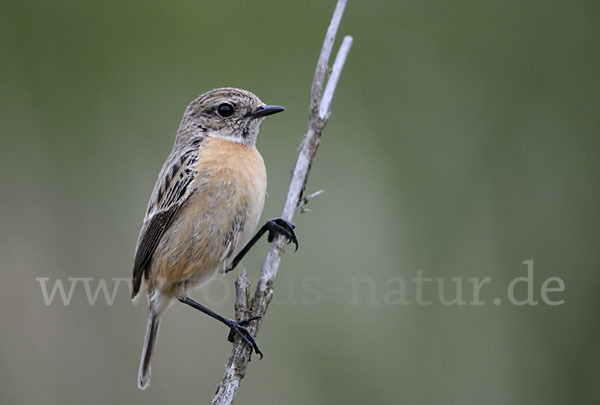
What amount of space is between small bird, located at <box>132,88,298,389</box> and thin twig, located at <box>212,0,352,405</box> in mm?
249

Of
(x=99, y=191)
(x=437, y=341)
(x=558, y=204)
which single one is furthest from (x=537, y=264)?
(x=99, y=191)

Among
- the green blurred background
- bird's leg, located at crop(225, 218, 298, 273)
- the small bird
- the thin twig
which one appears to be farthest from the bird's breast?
the green blurred background

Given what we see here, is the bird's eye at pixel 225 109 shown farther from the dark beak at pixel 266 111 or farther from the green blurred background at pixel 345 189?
the green blurred background at pixel 345 189

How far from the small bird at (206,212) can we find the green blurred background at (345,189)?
981 mm

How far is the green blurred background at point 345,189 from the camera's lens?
588 cm

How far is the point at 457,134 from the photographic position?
20.8 feet

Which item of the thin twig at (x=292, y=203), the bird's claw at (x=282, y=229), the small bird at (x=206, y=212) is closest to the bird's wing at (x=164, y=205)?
the small bird at (x=206, y=212)

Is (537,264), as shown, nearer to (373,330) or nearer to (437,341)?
(437,341)

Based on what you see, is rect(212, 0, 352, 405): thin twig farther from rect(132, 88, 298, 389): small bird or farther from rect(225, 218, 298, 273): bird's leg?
rect(132, 88, 298, 389): small bird

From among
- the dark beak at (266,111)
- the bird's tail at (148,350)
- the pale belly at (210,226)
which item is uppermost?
the dark beak at (266,111)

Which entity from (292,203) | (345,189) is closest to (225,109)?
(292,203)

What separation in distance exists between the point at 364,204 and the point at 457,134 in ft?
3.91

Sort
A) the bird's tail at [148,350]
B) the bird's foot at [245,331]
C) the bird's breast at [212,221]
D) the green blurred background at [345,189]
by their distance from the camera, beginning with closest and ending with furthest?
the bird's foot at [245,331]
the bird's breast at [212,221]
the bird's tail at [148,350]
the green blurred background at [345,189]

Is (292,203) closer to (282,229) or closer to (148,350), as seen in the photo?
(282,229)
